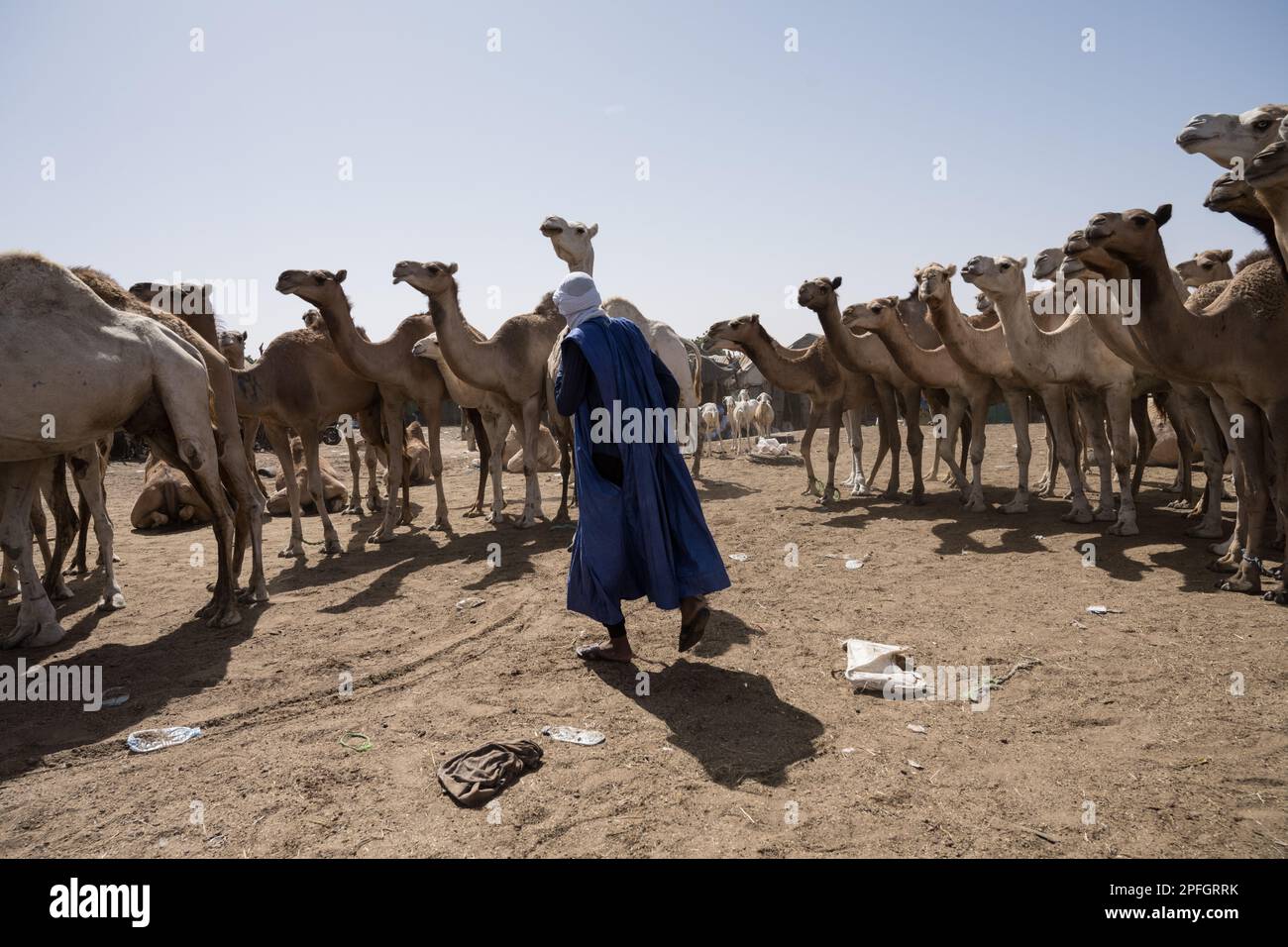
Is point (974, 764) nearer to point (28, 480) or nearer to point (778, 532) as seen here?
point (778, 532)

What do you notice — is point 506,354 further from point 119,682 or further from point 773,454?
point 773,454

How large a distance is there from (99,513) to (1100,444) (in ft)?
32.7

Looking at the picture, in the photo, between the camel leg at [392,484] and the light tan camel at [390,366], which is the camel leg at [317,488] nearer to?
the camel leg at [392,484]

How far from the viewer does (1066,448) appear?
8.62 meters

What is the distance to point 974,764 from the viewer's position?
12.1 feet

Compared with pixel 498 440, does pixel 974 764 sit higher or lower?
lower

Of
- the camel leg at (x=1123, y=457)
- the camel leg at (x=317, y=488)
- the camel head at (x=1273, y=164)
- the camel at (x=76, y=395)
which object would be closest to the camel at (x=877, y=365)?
the camel leg at (x=1123, y=457)

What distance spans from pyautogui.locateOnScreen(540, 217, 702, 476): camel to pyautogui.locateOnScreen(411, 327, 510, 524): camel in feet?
5.38

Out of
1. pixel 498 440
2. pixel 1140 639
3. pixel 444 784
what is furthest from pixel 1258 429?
pixel 498 440

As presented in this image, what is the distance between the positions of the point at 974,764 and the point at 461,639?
141 inches

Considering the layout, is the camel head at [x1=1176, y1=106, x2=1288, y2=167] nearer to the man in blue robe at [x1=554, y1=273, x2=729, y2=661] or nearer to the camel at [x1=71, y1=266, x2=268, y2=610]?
the man in blue robe at [x1=554, y1=273, x2=729, y2=661]

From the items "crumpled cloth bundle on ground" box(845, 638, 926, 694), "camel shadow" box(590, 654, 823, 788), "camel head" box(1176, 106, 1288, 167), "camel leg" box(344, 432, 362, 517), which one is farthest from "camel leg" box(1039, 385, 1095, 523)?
"camel leg" box(344, 432, 362, 517)

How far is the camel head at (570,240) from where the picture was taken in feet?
34.3

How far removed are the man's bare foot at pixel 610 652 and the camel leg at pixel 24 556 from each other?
13.9 feet
